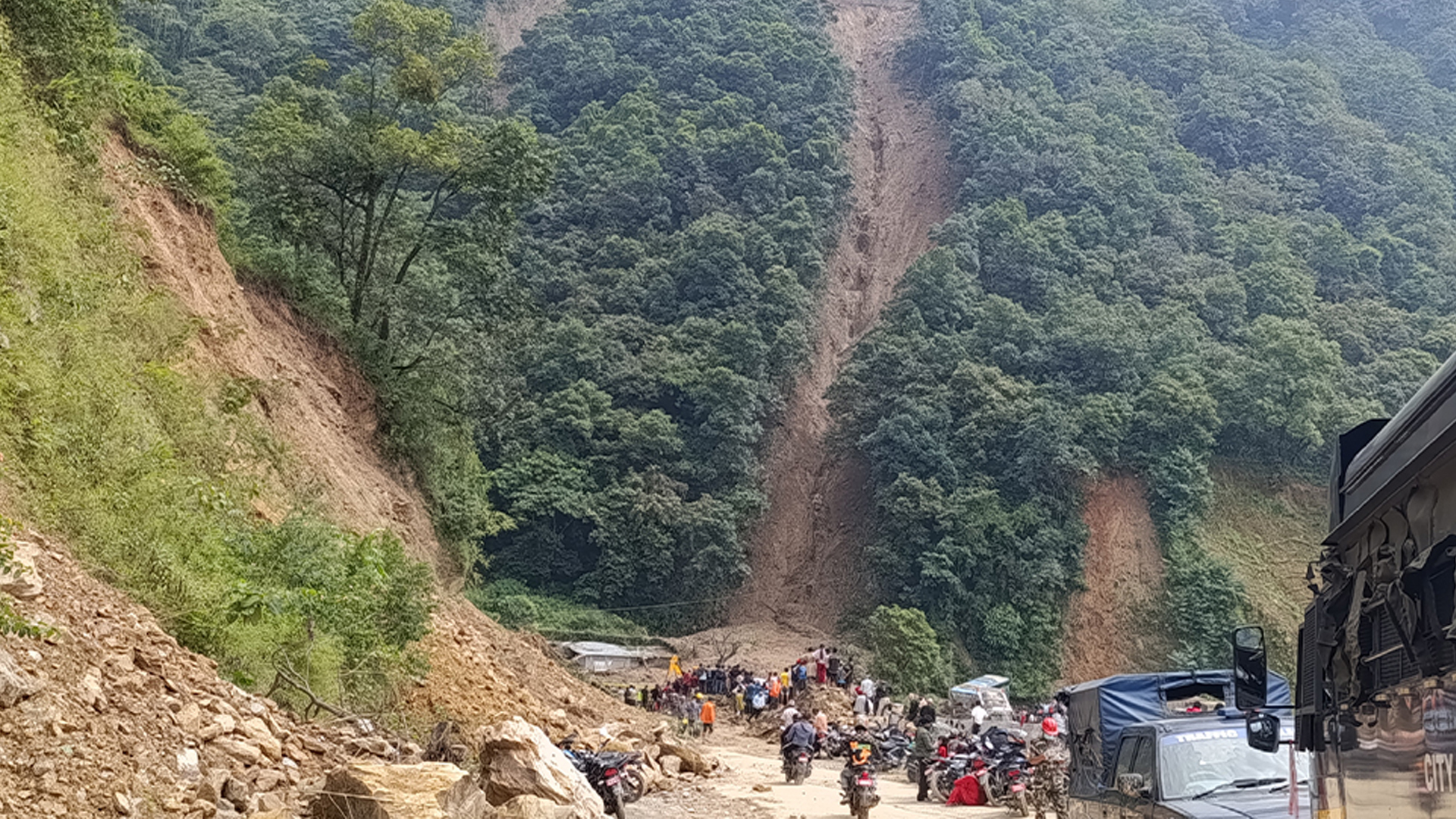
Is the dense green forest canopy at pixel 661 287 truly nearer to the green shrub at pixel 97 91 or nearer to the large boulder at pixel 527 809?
the green shrub at pixel 97 91

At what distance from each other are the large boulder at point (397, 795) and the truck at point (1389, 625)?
15.6 feet

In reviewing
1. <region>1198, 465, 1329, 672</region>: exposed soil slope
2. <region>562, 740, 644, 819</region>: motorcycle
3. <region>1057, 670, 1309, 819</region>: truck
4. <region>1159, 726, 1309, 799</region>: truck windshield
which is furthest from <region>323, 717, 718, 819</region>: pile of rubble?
<region>1198, 465, 1329, 672</region>: exposed soil slope

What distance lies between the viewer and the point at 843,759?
21609mm

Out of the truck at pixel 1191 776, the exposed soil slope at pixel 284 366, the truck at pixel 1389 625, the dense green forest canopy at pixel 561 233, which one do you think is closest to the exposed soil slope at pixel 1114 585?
the dense green forest canopy at pixel 561 233

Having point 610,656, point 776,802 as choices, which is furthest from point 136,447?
point 610,656

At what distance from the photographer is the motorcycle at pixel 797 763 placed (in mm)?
16719

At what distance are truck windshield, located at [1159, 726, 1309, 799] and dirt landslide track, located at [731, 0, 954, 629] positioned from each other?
3402cm

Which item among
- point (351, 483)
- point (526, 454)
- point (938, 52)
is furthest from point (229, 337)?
point (938, 52)

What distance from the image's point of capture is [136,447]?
429 inches

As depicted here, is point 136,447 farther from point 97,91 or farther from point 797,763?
point 797,763

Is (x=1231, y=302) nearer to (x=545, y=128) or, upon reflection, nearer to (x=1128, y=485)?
(x=1128, y=485)

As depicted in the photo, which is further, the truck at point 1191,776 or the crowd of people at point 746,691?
the crowd of people at point 746,691

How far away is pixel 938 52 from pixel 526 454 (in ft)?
112

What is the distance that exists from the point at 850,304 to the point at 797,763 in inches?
1556
